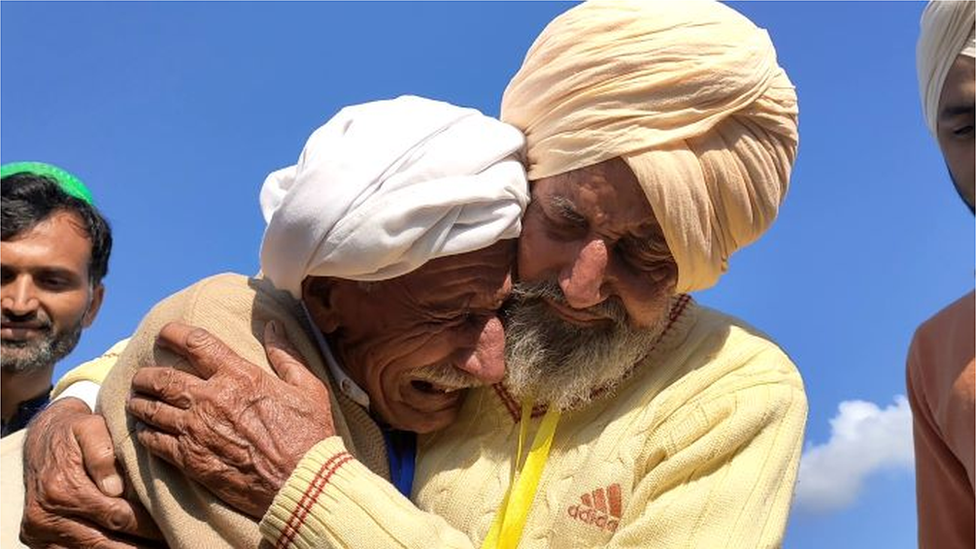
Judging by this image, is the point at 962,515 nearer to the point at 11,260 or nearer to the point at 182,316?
the point at 182,316

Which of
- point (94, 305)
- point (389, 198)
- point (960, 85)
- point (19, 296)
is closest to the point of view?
point (389, 198)

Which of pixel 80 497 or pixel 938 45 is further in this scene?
pixel 938 45

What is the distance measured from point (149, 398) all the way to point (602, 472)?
1.06 meters

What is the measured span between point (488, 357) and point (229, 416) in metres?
0.65

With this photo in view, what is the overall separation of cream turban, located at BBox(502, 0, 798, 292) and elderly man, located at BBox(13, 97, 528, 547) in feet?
0.60

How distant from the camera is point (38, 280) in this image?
5.77 m

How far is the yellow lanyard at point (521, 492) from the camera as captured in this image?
110 inches

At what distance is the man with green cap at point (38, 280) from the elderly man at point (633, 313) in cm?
337

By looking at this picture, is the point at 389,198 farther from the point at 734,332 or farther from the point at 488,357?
the point at 734,332

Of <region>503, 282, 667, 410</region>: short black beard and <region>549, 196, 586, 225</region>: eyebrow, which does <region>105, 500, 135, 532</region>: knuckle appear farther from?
<region>549, 196, 586, 225</region>: eyebrow

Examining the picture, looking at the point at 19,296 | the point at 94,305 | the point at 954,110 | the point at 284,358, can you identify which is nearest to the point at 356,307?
the point at 284,358

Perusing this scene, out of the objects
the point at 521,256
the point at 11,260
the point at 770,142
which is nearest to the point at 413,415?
the point at 521,256

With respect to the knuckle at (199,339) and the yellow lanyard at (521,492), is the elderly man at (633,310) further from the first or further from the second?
the knuckle at (199,339)

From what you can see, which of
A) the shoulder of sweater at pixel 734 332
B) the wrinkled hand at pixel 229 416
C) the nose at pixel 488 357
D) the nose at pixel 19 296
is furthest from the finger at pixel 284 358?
the nose at pixel 19 296
